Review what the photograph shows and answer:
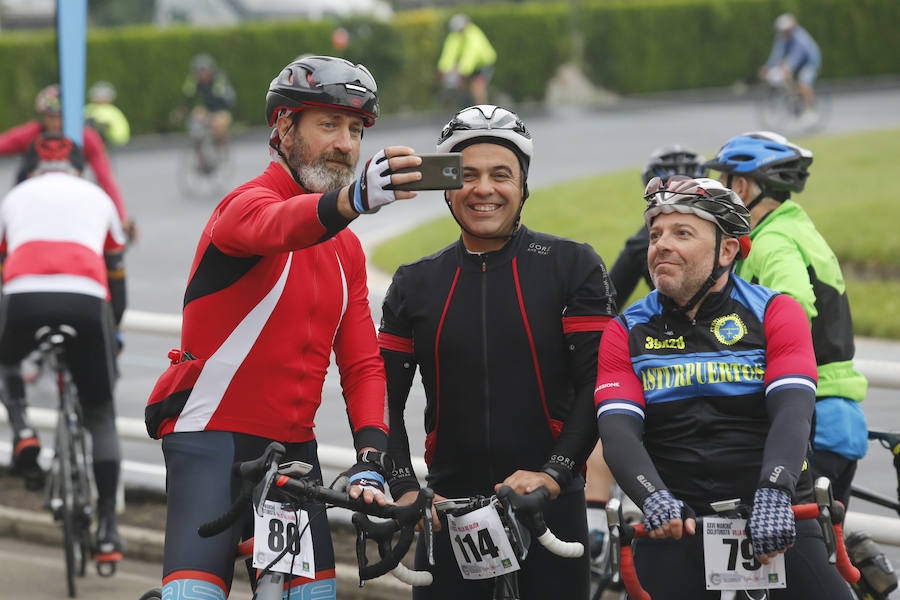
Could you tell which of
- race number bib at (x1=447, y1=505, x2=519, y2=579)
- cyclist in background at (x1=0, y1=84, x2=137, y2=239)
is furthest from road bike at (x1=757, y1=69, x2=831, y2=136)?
race number bib at (x1=447, y1=505, x2=519, y2=579)

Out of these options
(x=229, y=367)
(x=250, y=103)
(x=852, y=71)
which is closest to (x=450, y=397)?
(x=229, y=367)

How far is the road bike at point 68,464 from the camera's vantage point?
7.18 meters

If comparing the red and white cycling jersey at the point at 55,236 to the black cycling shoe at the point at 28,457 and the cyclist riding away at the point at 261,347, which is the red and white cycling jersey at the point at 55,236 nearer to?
the black cycling shoe at the point at 28,457

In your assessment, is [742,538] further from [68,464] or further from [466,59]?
[466,59]

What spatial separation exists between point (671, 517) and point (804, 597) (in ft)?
1.77

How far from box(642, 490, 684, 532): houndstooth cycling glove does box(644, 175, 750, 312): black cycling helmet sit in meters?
0.64

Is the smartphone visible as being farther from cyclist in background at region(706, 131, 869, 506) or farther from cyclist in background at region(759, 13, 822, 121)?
cyclist in background at region(759, 13, 822, 121)

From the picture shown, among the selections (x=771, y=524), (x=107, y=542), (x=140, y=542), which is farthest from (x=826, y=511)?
(x=140, y=542)

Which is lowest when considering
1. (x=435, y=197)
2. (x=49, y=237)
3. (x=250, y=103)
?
(x=49, y=237)

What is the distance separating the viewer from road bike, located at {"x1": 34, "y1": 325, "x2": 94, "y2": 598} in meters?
7.18

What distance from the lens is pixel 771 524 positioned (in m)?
3.76

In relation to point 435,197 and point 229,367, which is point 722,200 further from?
point 435,197

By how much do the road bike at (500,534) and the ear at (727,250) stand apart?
3.02ft

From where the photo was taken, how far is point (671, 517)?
3842 millimetres
